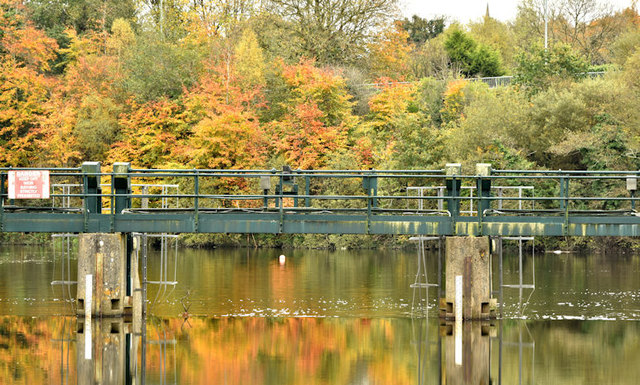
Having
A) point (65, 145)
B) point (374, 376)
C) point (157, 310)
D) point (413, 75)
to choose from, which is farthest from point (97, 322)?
point (413, 75)

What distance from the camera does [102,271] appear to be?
28.0 meters

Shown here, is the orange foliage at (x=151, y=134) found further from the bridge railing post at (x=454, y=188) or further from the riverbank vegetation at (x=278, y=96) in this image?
the bridge railing post at (x=454, y=188)

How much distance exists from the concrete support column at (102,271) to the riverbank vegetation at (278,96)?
1301 inches

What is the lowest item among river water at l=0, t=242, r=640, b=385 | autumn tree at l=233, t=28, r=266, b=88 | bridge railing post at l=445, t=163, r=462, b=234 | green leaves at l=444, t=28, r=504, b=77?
river water at l=0, t=242, r=640, b=385

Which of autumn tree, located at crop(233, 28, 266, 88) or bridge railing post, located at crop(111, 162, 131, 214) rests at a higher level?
autumn tree, located at crop(233, 28, 266, 88)

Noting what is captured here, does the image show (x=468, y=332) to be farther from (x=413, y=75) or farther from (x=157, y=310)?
(x=413, y=75)

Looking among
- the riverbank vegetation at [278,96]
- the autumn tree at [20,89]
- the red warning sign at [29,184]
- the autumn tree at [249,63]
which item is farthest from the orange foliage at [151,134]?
the red warning sign at [29,184]

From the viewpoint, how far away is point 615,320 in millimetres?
31531

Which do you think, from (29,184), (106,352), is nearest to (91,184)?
(29,184)

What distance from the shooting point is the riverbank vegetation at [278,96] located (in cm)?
5834

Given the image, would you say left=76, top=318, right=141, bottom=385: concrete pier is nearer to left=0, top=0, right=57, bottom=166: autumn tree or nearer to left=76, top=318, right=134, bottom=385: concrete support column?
left=76, top=318, right=134, bottom=385: concrete support column

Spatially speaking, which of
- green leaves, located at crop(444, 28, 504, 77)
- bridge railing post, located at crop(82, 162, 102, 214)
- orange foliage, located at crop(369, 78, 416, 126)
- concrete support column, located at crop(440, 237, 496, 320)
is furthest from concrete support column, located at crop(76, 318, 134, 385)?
green leaves, located at crop(444, 28, 504, 77)

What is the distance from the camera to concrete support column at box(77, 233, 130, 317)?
91.9ft

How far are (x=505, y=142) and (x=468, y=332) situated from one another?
106ft
